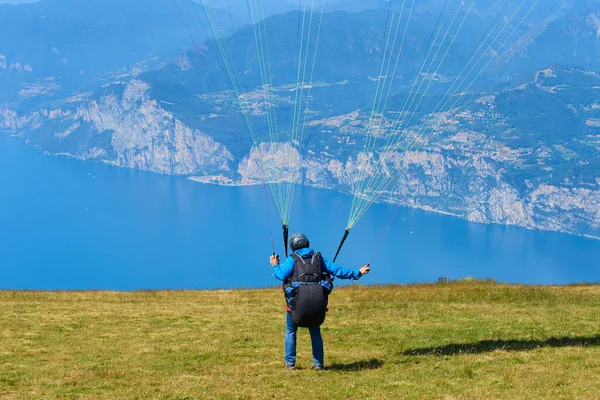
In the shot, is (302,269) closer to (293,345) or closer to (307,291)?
(307,291)

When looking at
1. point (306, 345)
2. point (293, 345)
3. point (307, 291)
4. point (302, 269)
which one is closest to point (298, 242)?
point (302, 269)

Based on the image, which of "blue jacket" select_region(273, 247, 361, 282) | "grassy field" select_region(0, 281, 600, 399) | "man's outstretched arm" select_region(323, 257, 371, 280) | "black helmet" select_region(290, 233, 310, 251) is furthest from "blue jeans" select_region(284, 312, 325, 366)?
"black helmet" select_region(290, 233, 310, 251)

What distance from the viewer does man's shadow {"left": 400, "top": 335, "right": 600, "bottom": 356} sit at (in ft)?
46.9

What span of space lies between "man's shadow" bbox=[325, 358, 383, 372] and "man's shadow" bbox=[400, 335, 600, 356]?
44.2 inches

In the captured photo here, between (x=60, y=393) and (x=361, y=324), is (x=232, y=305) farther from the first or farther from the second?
(x=60, y=393)

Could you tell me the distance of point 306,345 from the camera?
15117 mm

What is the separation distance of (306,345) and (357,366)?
2292 millimetres

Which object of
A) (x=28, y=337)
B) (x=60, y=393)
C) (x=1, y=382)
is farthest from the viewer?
(x=28, y=337)

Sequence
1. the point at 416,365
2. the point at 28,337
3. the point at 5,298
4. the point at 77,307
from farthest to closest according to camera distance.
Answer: the point at 5,298 < the point at 77,307 < the point at 28,337 < the point at 416,365

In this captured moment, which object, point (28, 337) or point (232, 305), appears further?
point (232, 305)

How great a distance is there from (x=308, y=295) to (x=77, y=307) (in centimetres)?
1143

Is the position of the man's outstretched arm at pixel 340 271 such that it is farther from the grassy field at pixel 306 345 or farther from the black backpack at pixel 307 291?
the grassy field at pixel 306 345

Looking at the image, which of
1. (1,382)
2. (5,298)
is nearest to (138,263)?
(5,298)

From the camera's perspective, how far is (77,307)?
2116cm
